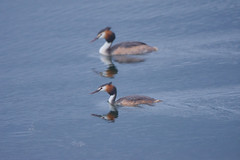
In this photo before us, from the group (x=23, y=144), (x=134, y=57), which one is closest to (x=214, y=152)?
(x=23, y=144)

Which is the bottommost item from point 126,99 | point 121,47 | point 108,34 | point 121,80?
point 121,80

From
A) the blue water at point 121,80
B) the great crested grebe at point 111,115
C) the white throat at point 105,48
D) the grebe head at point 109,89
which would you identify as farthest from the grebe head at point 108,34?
the great crested grebe at point 111,115

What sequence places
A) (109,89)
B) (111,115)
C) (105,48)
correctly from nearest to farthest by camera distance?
(111,115) → (109,89) → (105,48)

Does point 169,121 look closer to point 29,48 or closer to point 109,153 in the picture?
point 109,153

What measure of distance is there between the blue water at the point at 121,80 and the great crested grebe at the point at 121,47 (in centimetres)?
46

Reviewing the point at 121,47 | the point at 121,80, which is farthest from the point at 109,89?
the point at 121,47

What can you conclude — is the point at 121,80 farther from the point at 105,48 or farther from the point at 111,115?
the point at 105,48

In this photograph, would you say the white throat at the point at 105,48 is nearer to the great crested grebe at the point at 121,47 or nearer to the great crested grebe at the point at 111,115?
the great crested grebe at the point at 121,47

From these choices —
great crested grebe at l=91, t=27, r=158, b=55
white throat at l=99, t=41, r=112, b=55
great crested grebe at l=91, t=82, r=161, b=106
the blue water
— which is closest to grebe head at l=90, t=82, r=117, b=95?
great crested grebe at l=91, t=82, r=161, b=106

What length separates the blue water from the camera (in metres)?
16.8

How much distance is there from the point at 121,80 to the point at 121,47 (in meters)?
4.08

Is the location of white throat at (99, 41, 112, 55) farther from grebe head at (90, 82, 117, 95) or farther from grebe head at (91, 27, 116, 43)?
grebe head at (90, 82, 117, 95)

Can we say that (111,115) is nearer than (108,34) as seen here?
Yes

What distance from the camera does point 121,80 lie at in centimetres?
2262
